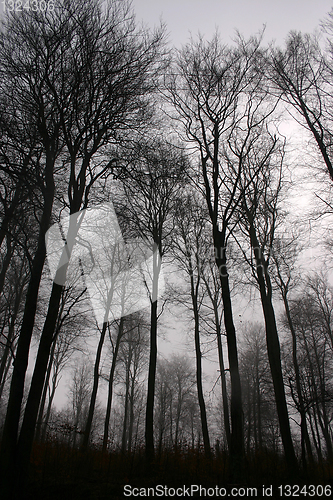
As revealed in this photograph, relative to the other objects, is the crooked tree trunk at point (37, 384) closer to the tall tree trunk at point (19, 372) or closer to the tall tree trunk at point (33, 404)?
the tall tree trunk at point (33, 404)

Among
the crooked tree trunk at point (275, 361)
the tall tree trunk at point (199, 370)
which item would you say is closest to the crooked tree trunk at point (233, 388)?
the crooked tree trunk at point (275, 361)

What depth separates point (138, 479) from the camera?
247 inches

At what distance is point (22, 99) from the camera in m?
5.70

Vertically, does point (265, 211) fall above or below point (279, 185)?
below

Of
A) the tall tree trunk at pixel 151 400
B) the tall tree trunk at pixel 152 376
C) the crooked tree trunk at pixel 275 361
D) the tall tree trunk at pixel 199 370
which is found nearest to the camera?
the crooked tree trunk at pixel 275 361

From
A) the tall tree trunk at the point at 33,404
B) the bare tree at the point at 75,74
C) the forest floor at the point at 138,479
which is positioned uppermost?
the bare tree at the point at 75,74

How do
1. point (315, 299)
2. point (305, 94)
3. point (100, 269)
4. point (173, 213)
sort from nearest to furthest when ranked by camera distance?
point (305, 94)
point (173, 213)
point (100, 269)
point (315, 299)

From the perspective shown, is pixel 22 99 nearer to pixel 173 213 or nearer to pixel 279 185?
pixel 173 213

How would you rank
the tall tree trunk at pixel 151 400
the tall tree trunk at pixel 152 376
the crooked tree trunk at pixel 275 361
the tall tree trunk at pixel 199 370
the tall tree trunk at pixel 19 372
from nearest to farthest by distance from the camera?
the tall tree trunk at pixel 19 372
the crooked tree trunk at pixel 275 361
the tall tree trunk at pixel 151 400
the tall tree trunk at pixel 152 376
the tall tree trunk at pixel 199 370

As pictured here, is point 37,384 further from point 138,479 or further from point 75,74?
point 75,74

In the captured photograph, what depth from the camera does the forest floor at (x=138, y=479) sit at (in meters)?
4.83

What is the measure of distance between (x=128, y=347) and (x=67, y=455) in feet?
56.9

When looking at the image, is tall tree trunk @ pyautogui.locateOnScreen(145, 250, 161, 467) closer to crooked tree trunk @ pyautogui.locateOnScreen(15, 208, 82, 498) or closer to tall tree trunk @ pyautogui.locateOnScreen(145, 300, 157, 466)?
tall tree trunk @ pyautogui.locateOnScreen(145, 300, 157, 466)

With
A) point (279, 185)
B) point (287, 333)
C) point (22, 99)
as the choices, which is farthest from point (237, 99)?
point (287, 333)
